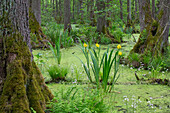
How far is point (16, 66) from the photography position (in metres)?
1.81

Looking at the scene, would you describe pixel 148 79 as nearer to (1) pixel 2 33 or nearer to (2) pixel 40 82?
(2) pixel 40 82

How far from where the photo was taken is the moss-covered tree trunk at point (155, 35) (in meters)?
4.46

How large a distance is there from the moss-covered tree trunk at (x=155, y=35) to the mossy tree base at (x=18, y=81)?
3.04m

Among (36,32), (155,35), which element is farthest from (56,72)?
(36,32)

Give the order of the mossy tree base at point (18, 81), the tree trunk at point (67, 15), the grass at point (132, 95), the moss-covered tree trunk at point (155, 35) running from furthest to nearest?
1. the tree trunk at point (67, 15)
2. the moss-covered tree trunk at point (155, 35)
3. the grass at point (132, 95)
4. the mossy tree base at point (18, 81)

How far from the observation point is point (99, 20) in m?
9.05

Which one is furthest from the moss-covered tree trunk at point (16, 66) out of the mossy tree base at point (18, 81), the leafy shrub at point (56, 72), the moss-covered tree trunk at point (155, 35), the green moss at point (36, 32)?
the green moss at point (36, 32)

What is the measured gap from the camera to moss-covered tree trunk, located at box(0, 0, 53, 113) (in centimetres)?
174

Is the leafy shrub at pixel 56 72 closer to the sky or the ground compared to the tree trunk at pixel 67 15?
closer to the ground

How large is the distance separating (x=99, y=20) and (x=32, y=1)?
10.3ft

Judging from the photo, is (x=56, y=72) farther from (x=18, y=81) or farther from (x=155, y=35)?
(x=155, y=35)

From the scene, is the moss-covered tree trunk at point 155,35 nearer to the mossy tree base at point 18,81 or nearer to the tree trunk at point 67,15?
the mossy tree base at point 18,81

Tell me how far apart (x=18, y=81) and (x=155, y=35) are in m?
3.76

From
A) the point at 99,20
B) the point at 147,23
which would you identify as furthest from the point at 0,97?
the point at 99,20
